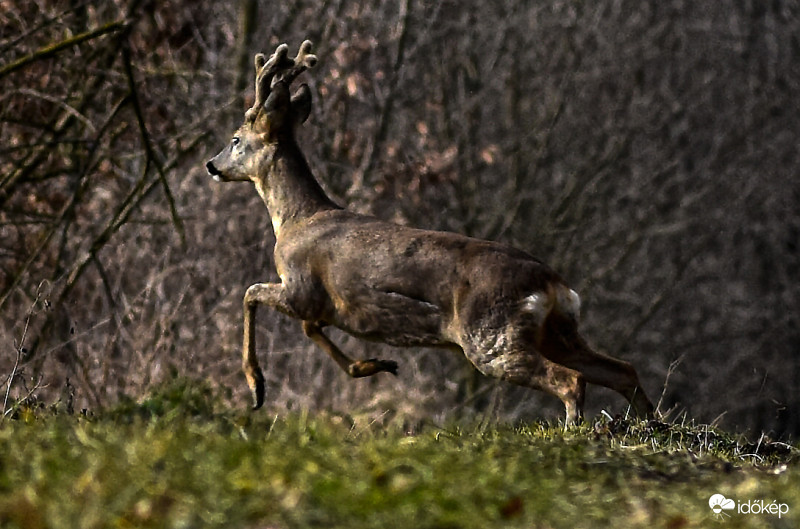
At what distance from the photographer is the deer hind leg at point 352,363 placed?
7.57 meters

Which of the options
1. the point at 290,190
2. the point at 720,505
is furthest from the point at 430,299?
the point at 720,505

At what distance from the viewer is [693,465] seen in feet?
18.7

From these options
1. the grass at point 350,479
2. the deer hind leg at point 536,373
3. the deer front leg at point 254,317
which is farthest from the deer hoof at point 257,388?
the grass at point 350,479

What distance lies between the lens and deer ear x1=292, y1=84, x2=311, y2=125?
836cm

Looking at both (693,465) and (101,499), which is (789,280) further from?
(101,499)

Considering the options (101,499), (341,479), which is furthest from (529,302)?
(101,499)

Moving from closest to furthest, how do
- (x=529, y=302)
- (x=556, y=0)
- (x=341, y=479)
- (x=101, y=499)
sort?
(x=101, y=499) → (x=341, y=479) → (x=529, y=302) → (x=556, y=0)

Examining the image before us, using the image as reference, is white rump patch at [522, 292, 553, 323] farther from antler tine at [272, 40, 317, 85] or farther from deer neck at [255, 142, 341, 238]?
antler tine at [272, 40, 317, 85]

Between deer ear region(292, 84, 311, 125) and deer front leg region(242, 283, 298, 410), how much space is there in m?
1.07

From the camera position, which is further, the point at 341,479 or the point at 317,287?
the point at 317,287

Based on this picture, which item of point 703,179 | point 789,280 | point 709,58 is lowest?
point 789,280

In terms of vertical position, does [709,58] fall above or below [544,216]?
above

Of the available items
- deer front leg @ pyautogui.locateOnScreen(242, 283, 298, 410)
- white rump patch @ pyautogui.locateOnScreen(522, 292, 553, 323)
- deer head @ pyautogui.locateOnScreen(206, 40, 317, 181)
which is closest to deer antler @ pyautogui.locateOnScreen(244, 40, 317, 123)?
deer head @ pyautogui.locateOnScreen(206, 40, 317, 181)

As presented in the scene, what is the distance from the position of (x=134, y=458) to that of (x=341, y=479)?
0.64m
